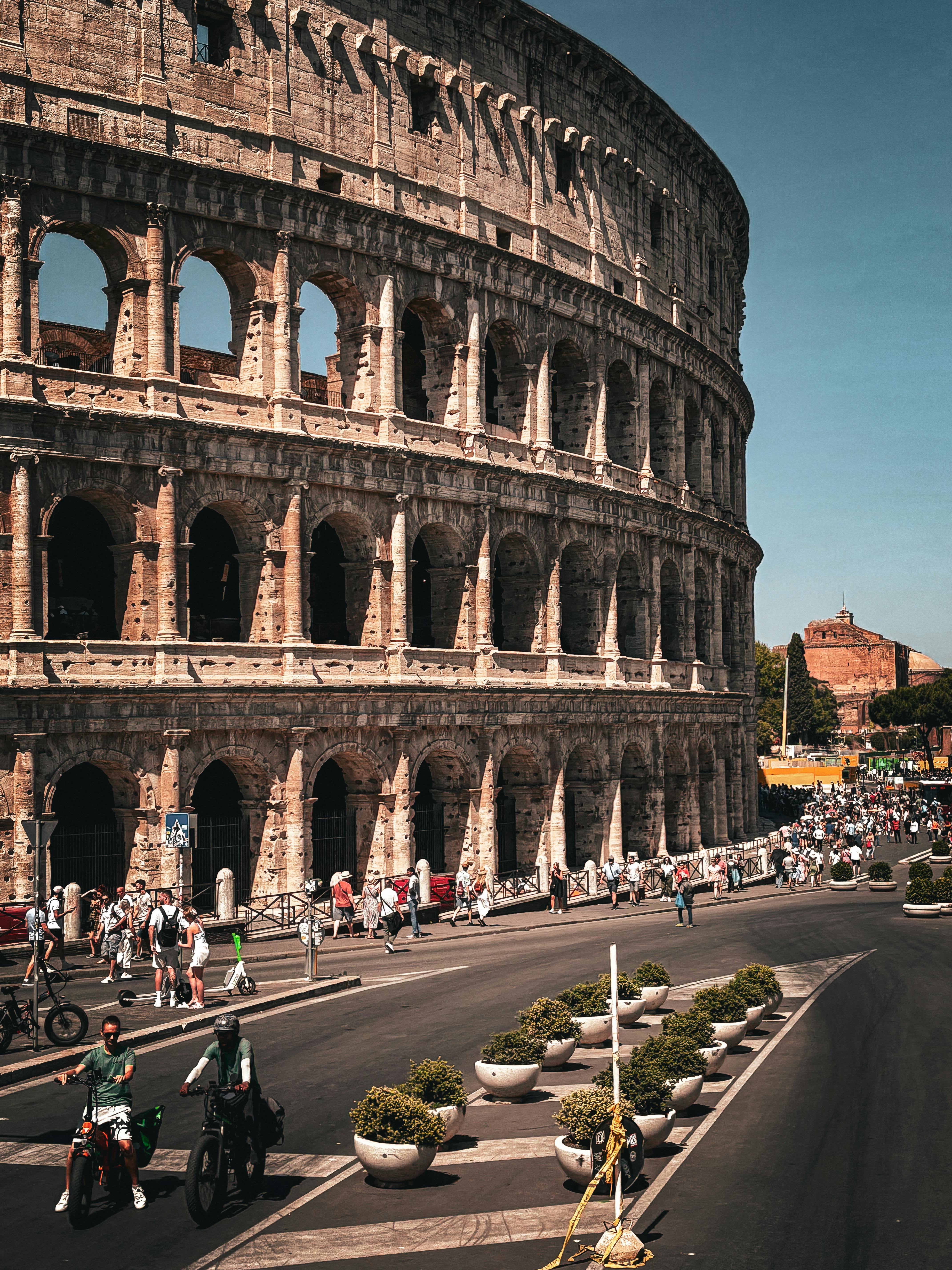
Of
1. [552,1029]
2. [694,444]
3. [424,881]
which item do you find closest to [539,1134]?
[552,1029]

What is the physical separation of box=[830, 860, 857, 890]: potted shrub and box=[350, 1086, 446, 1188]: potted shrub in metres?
36.1

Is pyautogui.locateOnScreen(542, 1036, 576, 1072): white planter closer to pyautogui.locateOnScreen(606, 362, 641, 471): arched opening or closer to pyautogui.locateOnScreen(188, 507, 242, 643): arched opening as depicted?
pyautogui.locateOnScreen(188, 507, 242, 643): arched opening

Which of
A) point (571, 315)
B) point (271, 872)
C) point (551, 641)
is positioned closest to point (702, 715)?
point (551, 641)

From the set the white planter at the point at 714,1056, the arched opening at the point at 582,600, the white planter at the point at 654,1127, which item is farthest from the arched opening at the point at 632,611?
the white planter at the point at 654,1127

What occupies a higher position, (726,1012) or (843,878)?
(726,1012)

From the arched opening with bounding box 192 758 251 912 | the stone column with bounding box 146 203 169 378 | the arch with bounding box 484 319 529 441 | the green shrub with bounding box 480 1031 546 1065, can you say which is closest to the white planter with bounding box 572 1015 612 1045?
the green shrub with bounding box 480 1031 546 1065

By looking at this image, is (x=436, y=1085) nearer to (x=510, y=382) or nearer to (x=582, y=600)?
(x=510, y=382)

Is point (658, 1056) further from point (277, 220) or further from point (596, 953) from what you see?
point (277, 220)

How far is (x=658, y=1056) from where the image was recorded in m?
14.6

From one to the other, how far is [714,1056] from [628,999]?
122 inches

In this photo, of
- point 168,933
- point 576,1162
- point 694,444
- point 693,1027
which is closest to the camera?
point 576,1162

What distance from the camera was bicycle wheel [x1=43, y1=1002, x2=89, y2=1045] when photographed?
18531 millimetres

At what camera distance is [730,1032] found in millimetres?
18312

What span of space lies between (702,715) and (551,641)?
11747 millimetres
